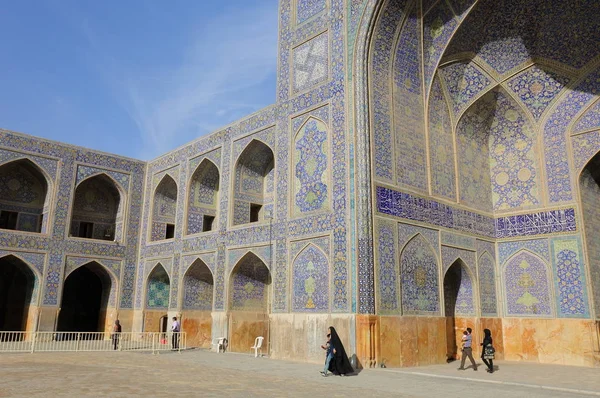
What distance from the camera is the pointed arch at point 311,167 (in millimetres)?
10711

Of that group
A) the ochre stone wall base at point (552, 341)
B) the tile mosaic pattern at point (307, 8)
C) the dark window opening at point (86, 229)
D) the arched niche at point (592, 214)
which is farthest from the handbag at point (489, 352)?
the dark window opening at point (86, 229)

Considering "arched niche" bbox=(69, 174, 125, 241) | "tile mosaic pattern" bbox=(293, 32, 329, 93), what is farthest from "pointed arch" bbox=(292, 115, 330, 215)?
"arched niche" bbox=(69, 174, 125, 241)

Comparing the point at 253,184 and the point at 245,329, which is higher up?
the point at 253,184

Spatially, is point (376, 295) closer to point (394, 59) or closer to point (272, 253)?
point (272, 253)

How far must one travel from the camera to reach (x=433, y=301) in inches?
421

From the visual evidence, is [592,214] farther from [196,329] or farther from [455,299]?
[196,329]

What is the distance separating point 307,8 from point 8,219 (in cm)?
1199

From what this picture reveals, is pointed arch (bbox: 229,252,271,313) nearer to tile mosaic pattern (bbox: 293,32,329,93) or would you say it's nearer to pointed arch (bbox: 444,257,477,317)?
tile mosaic pattern (bbox: 293,32,329,93)

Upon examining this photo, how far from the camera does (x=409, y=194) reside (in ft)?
35.3

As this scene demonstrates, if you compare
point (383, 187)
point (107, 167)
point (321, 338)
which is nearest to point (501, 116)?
point (383, 187)

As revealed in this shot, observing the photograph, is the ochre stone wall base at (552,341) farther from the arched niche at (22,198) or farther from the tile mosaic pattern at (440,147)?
the arched niche at (22,198)

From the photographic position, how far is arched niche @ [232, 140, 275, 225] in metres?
14.2

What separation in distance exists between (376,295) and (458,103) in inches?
235

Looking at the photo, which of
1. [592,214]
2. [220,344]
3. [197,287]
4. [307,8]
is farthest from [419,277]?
[197,287]
